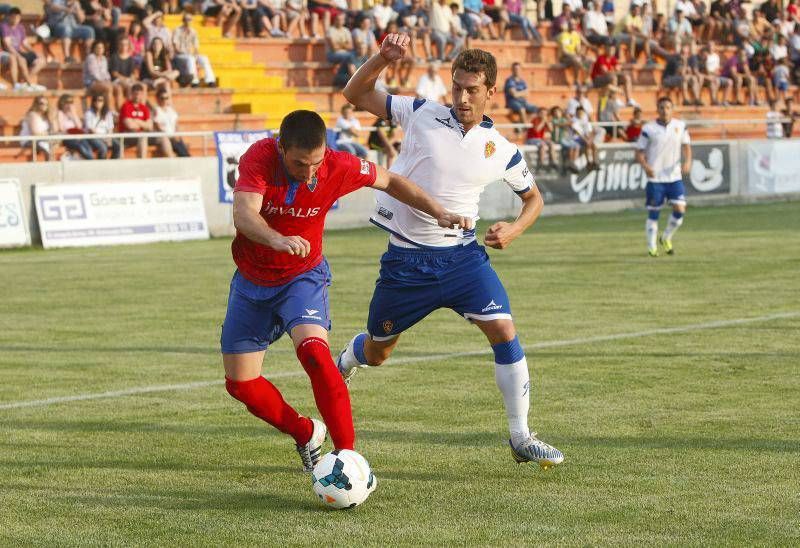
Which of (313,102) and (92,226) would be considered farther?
(313,102)

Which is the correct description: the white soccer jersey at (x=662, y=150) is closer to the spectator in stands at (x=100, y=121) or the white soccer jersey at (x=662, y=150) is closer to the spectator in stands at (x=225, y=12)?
the spectator in stands at (x=100, y=121)

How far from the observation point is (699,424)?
8.16 m

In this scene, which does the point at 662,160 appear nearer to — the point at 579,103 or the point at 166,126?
the point at 166,126

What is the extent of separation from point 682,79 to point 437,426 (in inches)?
1204

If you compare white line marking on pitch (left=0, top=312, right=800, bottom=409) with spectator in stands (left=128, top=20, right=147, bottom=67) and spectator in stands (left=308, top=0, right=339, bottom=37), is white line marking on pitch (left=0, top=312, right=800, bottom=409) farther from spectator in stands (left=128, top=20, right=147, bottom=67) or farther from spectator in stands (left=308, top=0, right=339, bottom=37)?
spectator in stands (left=308, top=0, right=339, bottom=37)

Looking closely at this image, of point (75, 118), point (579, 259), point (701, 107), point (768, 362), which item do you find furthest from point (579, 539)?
point (701, 107)

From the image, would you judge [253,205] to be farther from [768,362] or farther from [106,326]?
[106,326]

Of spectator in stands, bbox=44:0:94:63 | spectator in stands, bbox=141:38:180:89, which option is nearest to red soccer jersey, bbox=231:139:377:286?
spectator in stands, bbox=141:38:180:89

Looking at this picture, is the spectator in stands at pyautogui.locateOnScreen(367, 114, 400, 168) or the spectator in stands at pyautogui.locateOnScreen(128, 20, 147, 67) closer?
the spectator in stands at pyautogui.locateOnScreen(367, 114, 400, 168)

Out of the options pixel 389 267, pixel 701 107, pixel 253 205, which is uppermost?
pixel 253 205

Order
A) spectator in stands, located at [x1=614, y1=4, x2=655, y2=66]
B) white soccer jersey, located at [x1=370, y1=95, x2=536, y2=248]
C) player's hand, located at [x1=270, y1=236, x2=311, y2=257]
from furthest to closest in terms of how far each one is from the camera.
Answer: spectator in stands, located at [x1=614, y1=4, x2=655, y2=66], white soccer jersey, located at [x1=370, y1=95, x2=536, y2=248], player's hand, located at [x1=270, y1=236, x2=311, y2=257]

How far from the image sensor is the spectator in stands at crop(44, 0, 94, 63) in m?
26.6

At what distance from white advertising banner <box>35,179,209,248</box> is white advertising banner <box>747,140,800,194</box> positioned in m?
14.5

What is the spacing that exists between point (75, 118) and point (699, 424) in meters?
17.9
